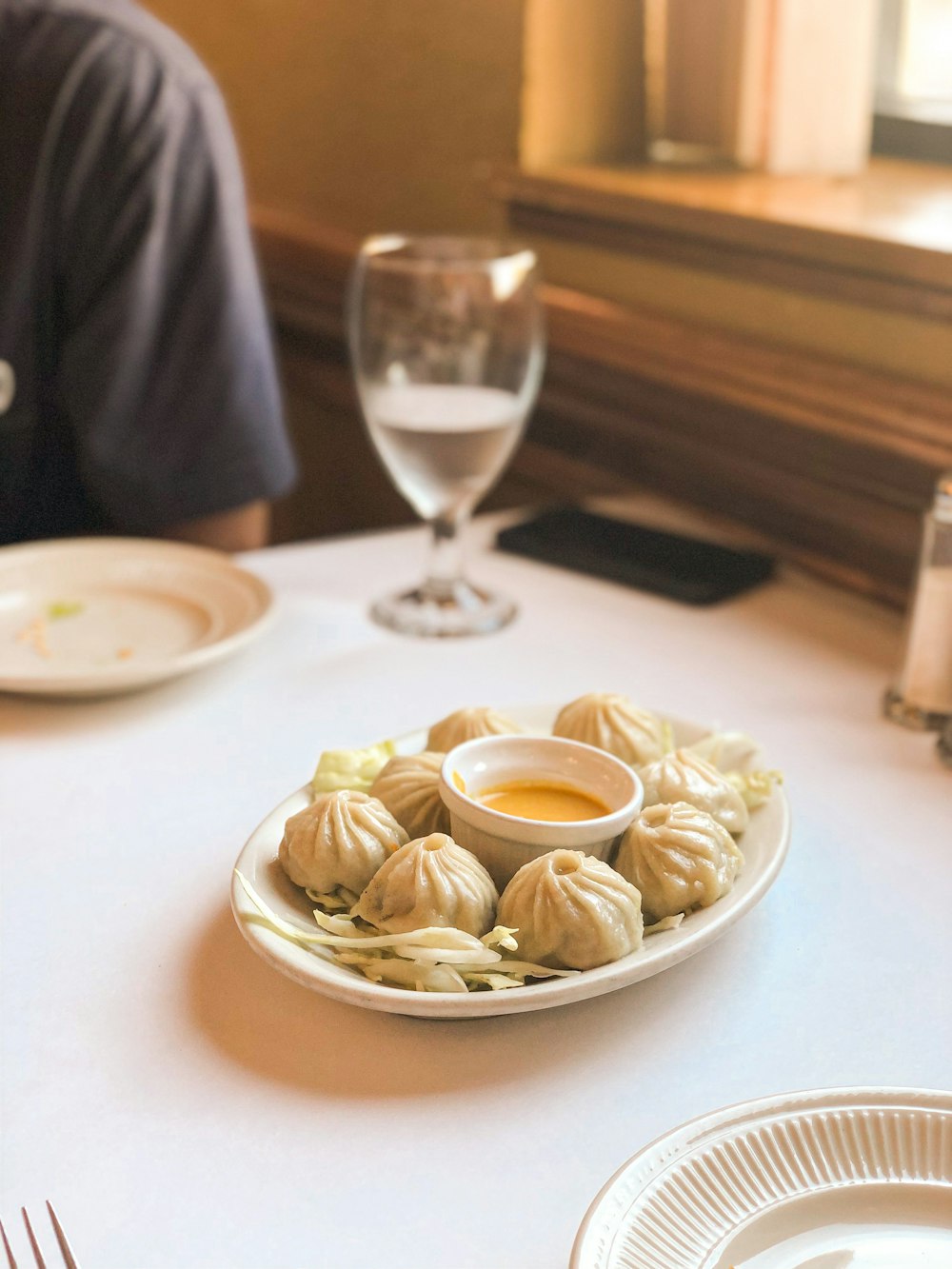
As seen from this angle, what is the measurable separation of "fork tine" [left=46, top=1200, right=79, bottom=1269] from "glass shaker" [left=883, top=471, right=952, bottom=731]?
63cm

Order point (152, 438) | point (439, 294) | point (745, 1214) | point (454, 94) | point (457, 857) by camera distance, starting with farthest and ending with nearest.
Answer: point (454, 94)
point (152, 438)
point (439, 294)
point (457, 857)
point (745, 1214)

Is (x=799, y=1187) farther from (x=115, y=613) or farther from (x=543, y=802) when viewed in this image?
(x=115, y=613)

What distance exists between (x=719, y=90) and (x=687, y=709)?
853 mm

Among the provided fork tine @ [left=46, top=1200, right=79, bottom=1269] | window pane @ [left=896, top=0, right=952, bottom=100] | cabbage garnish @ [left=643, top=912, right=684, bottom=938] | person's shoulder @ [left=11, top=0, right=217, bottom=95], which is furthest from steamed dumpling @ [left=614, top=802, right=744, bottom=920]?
window pane @ [left=896, top=0, right=952, bottom=100]

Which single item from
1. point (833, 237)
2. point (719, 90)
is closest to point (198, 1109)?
point (833, 237)

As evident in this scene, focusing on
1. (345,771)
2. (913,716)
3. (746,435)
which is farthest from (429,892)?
(746,435)

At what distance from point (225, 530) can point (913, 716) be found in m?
0.79

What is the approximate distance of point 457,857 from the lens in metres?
0.56

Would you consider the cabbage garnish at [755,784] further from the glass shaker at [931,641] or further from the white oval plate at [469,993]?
the glass shaker at [931,641]

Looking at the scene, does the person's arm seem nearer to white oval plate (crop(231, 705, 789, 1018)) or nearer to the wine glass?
the wine glass

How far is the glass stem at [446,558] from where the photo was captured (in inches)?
41.8

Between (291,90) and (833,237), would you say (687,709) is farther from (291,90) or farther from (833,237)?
(291,90)

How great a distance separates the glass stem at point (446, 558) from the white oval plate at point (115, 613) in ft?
0.48

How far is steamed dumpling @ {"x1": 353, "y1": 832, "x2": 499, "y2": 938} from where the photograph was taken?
0.54m
